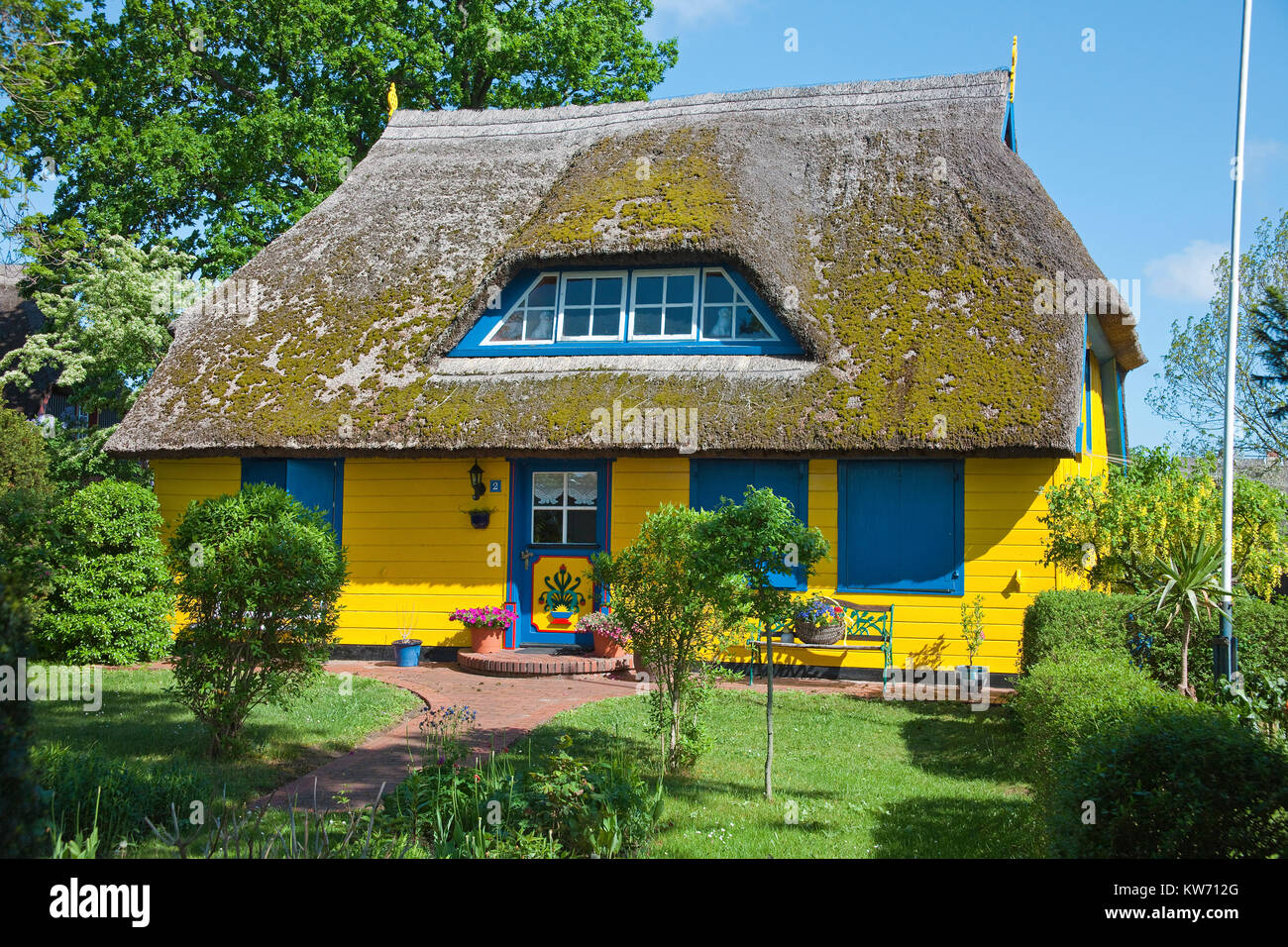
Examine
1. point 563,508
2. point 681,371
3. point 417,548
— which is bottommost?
point 417,548

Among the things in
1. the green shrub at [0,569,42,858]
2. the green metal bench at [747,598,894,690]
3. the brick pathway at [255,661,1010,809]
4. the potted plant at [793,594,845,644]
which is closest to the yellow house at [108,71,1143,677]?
the green metal bench at [747,598,894,690]

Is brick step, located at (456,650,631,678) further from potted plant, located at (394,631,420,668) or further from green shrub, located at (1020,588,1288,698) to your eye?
green shrub, located at (1020,588,1288,698)

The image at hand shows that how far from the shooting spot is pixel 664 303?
13.2 metres

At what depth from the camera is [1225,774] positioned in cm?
385

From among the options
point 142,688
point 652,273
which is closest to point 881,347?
point 652,273

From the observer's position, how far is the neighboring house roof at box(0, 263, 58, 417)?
27766mm

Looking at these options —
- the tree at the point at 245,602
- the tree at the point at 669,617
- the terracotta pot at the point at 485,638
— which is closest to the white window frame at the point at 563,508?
the terracotta pot at the point at 485,638

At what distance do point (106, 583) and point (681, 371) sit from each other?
766cm

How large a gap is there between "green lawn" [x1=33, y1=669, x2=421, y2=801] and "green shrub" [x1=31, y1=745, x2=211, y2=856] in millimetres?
344

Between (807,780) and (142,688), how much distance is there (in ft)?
23.7

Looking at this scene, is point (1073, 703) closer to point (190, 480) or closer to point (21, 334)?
point (190, 480)

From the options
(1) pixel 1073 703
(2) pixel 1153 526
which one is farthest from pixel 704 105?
(1) pixel 1073 703
